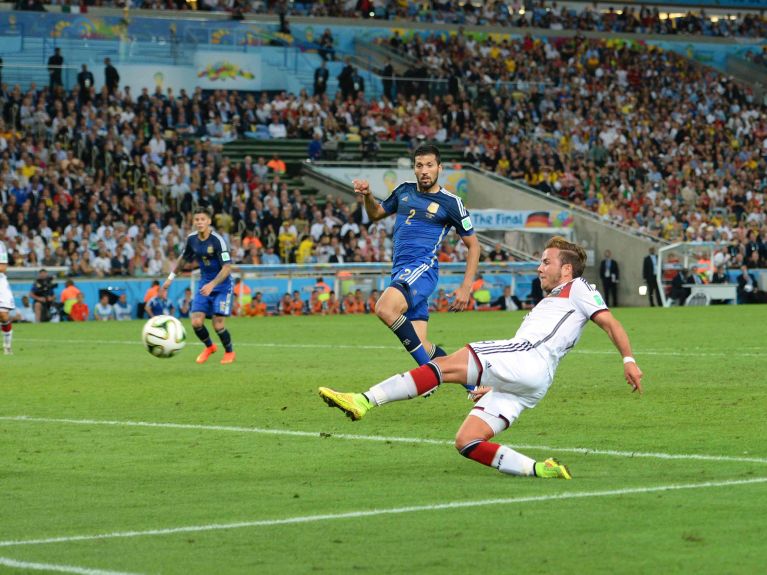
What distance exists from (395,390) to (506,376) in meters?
0.75

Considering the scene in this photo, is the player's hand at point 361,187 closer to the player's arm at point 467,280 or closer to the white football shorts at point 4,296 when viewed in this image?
the player's arm at point 467,280

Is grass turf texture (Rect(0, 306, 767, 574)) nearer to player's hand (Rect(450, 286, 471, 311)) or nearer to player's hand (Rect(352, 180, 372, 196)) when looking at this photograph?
player's hand (Rect(450, 286, 471, 311))

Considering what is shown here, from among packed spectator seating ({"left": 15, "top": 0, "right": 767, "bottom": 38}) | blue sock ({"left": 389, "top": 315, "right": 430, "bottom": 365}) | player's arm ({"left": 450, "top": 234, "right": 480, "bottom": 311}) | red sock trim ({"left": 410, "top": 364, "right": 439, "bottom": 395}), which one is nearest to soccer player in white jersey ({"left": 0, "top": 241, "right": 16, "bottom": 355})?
player's arm ({"left": 450, "top": 234, "right": 480, "bottom": 311})

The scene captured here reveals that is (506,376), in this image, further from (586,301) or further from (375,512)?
(375,512)

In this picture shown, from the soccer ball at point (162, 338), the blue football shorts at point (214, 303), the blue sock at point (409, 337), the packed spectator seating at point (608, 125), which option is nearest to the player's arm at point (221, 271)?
the blue football shorts at point (214, 303)

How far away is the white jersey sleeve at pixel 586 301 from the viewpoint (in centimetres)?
895

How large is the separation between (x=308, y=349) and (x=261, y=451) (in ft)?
40.5

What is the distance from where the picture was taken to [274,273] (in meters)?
35.9

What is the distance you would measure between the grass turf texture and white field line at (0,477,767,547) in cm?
8

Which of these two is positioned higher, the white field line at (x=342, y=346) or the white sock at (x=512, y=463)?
the white sock at (x=512, y=463)

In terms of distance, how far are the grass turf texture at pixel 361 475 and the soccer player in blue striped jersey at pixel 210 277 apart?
1.06 metres

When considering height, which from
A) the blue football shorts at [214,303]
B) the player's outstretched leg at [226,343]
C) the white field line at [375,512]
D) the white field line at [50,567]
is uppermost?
the white field line at [50,567]

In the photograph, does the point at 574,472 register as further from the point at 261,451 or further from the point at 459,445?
the point at 261,451

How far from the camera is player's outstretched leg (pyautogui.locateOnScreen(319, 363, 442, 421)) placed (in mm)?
8820
